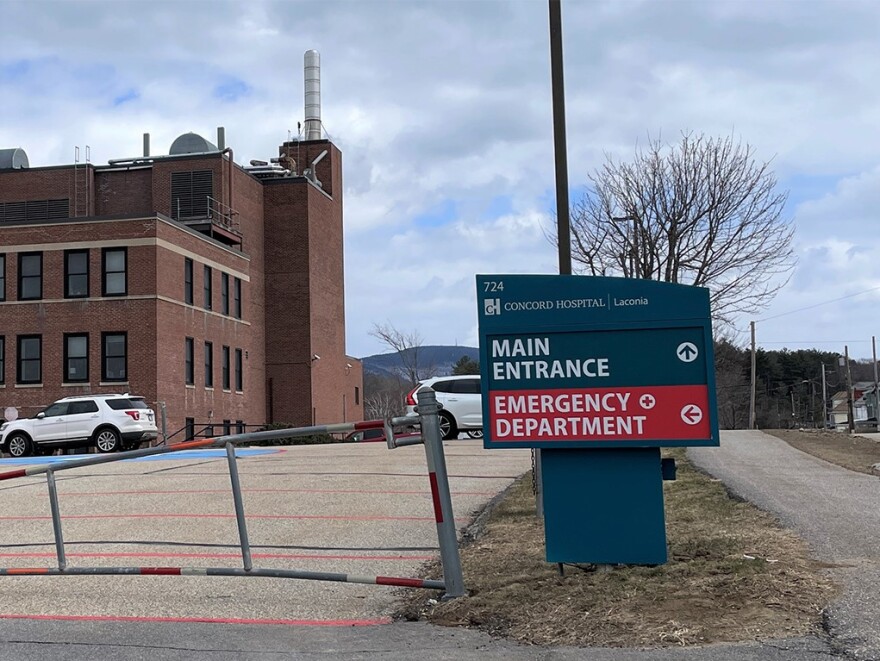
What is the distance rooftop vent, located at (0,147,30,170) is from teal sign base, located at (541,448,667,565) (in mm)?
54040

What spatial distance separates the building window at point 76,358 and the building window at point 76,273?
1.61 m

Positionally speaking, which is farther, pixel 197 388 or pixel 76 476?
pixel 197 388

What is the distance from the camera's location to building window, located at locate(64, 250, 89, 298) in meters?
38.8

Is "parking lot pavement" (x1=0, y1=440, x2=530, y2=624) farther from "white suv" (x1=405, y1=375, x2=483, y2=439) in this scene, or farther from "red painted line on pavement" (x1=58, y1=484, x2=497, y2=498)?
"white suv" (x1=405, y1=375, x2=483, y2=439)

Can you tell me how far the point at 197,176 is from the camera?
49656mm

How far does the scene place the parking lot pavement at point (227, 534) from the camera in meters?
7.05

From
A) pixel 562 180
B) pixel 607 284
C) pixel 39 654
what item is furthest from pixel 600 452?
pixel 562 180

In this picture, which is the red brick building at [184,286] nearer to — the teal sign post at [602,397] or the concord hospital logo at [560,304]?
the concord hospital logo at [560,304]

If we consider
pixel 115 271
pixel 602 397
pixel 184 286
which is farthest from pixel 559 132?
pixel 184 286

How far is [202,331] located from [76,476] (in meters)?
26.3

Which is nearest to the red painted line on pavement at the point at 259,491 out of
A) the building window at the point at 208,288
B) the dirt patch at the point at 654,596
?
the dirt patch at the point at 654,596

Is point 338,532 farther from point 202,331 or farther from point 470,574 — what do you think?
point 202,331

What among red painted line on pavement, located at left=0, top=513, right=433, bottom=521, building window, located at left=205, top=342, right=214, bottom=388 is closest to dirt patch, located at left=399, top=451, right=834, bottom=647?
red painted line on pavement, located at left=0, top=513, right=433, bottom=521

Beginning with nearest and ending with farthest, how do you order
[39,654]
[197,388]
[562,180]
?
1. [39,654]
2. [562,180]
3. [197,388]
